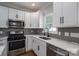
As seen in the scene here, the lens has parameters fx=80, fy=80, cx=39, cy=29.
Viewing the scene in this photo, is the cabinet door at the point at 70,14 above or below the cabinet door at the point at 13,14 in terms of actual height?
below

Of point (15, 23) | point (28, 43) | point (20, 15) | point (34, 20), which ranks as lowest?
point (28, 43)

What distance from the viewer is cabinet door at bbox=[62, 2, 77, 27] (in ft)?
5.03

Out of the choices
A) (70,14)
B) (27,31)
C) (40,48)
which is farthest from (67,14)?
(27,31)

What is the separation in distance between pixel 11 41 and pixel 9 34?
14.9 inches

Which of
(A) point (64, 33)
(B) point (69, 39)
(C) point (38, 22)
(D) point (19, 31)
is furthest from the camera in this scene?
(C) point (38, 22)

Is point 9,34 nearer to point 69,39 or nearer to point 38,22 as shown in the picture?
point 38,22

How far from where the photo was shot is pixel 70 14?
5.41ft

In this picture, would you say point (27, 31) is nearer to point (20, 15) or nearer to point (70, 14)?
point (20, 15)

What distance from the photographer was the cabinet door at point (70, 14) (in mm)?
1532

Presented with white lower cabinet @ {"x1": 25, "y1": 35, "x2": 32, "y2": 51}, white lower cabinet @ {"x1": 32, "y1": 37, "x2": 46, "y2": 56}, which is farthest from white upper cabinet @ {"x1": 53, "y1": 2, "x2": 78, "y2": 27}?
white lower cabinet @ {"x1": 25, "y1": 35, "x2": 32, "y2": 51}

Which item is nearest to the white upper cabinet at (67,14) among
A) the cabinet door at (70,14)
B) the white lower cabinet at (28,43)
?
the cabinet door at (70,14)

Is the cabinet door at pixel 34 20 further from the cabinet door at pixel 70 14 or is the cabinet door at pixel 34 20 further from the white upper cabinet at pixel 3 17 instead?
the cabinet door at pixel 70 14

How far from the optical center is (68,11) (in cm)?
171

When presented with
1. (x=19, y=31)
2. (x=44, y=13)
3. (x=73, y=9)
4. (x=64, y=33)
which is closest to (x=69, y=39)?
(x=64, y=33)
